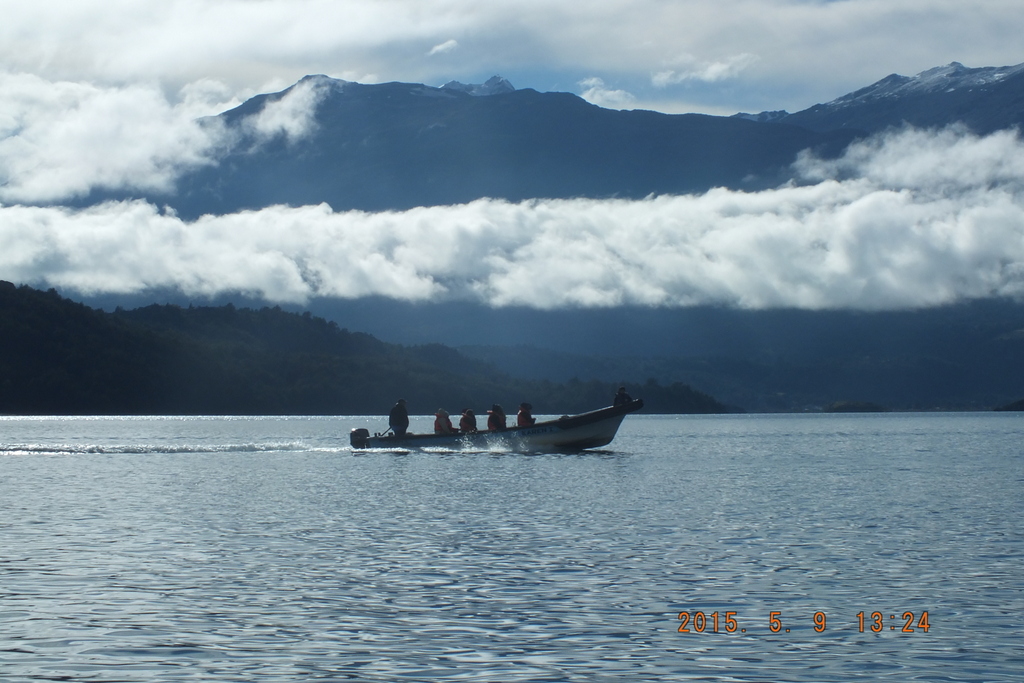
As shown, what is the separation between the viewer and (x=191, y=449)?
86.8 metres

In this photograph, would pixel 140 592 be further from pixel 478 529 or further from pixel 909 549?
pixel 909 549

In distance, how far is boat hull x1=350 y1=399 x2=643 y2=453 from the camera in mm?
71500

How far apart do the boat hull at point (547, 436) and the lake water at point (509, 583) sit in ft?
59.7

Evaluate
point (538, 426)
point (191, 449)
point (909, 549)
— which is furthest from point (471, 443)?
point (909, 549)

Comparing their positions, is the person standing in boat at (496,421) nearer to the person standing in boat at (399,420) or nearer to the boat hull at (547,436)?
the boat hull at (547,436)

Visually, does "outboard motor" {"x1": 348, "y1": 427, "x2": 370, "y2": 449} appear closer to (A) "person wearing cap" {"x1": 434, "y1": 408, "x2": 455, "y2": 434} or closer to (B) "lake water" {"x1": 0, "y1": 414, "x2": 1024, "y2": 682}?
(A) "person wearing cap" {"x1": 434, "y1": 408, "x2": 455, "y2": 434}

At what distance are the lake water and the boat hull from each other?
18185 millimetres

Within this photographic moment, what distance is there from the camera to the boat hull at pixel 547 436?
2815 inches

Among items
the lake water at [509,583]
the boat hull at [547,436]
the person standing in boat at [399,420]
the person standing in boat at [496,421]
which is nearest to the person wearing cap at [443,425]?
the boat hull at [547,436]

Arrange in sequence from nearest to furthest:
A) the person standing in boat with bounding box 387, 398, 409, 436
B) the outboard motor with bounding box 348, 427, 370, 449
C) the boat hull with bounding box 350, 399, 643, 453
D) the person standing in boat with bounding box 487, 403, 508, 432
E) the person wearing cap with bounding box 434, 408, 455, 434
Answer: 1. the boat hull with bounding box 350, 399, 643, 453
2. the person standing in boat with bounding box 487, 403, 508, 432
3. the person wearing cap with bounding box 434, 408, 455, 434
4. the person standing in boat with bounding box 387, 398, 409, 436
5. the outboard motor with bounding box 348, 427, 370, 449

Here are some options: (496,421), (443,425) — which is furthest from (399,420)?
(496,421)

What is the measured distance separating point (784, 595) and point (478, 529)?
13.9 metres

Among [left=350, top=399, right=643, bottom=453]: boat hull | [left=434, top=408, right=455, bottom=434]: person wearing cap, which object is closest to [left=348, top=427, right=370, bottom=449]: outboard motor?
[left=350, top=399, right=643, bottom=453]: boat hull

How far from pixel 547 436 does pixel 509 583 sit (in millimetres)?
47669
